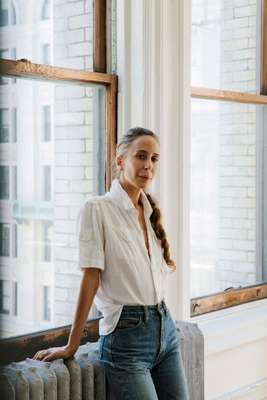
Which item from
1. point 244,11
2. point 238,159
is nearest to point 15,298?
point 238,159

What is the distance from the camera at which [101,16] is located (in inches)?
114

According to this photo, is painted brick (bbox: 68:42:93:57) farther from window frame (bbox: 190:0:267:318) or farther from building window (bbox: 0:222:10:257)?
building window (bbox: 0:222:10:257)

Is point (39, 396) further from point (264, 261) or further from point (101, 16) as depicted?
point (264, 261)

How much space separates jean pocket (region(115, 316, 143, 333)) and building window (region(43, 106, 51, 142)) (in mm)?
779

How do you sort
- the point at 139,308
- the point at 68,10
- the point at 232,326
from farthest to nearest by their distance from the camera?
the point at 232,326
the point at 68,10
the point at 139,308

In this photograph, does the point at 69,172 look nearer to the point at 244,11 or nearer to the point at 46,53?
the point at 46,53

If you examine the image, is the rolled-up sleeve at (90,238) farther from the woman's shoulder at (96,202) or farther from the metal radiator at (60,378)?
the metal radiator at (60,378)

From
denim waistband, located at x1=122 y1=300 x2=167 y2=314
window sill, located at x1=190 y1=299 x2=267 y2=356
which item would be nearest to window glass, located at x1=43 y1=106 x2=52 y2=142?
denim waistband, located at x1=122 y1=300 x2=167 y2=314

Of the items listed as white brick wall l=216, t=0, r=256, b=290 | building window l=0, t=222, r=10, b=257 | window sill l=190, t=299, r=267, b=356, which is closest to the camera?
building window l=0, t=222, r=10, b=257

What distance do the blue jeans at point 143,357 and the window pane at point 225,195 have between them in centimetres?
114

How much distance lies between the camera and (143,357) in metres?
2.20

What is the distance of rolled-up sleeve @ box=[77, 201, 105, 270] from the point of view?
220 centimetres

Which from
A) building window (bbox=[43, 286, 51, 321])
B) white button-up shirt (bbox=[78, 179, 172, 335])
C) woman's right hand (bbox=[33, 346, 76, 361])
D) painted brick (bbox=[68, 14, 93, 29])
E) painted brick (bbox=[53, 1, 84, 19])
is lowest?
woman's right hand (bbox=[33, 346, 76, 361])

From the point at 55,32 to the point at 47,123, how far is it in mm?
340
